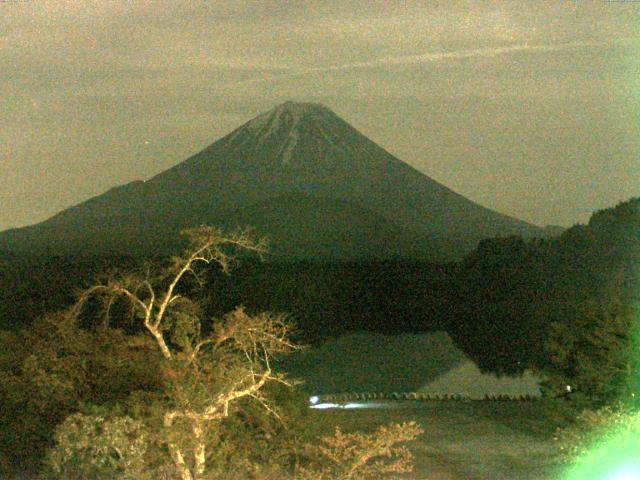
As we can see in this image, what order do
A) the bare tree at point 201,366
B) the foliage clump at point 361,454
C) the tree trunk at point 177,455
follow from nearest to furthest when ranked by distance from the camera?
1. the foliage clump at point 361,454
2. the tree trunk at point 177,455
3. the bare tree at point 201,366

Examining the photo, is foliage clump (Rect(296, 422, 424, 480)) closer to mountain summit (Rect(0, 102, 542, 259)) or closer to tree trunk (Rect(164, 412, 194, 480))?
tree trunk (Rect(164, 412, 194, 480))

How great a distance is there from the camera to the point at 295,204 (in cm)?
10562

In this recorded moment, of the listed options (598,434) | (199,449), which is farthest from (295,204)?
(199,449)

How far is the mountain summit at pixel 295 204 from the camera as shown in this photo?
93.4m

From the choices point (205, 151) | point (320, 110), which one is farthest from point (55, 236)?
point (205, 151)

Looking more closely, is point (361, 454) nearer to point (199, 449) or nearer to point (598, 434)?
point (199, 449)

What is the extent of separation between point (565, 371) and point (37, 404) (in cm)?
680

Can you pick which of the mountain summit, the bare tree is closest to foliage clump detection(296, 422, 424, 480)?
the bare tree

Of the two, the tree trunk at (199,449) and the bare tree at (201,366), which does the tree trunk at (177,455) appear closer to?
the bare tree at (201,366)

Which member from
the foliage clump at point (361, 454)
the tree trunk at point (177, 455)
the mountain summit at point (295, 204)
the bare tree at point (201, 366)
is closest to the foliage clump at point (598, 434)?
the foliage clump at point (361, 454)

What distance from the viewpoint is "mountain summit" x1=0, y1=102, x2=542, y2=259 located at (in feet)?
307

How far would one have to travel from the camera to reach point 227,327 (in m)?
9.95

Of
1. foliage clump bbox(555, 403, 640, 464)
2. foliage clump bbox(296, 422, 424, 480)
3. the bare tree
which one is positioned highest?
the bare tree

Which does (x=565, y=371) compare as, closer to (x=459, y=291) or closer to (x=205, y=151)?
(x=459, y=291)
